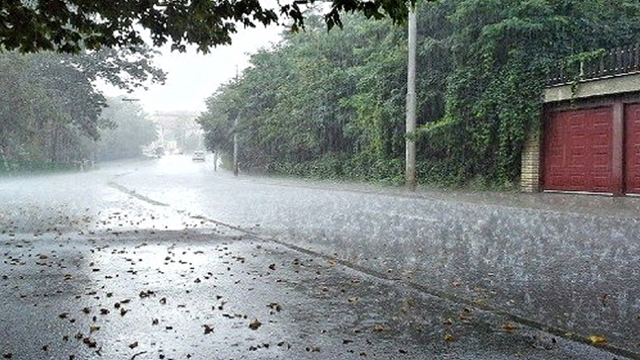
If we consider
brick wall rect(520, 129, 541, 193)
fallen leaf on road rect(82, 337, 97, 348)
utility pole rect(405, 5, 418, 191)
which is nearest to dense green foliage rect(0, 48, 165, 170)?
utility pole rect(405, 5, 418, 191)

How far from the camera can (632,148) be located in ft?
57.0

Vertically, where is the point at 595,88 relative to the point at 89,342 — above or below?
above

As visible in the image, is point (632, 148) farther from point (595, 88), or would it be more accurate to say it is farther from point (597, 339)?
point (597, 339)

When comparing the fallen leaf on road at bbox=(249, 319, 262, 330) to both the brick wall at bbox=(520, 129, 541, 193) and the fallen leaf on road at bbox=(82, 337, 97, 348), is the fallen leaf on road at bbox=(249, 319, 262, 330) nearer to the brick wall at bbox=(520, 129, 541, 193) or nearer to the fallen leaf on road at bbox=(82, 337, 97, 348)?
the fallen leaf on road at bbox=(82, 337, 97, 348)

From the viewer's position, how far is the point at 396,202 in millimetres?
18234

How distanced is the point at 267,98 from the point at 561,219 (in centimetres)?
3321

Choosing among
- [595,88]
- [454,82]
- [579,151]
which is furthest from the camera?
[454,82]

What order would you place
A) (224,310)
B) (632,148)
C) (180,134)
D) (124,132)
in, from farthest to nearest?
(180,134)
(124,132)
(632,148)
(224,310)

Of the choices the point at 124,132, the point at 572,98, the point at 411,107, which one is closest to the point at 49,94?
the point at 411,107

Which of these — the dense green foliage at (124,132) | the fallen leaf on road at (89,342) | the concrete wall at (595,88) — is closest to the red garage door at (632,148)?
the concrete wall at (595,88)

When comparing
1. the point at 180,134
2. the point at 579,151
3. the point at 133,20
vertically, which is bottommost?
the point at 579,151

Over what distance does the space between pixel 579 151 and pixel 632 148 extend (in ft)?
6.43

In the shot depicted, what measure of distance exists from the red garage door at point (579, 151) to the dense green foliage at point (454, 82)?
3.01ft

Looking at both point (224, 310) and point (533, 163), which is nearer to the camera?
point (224, 310)
